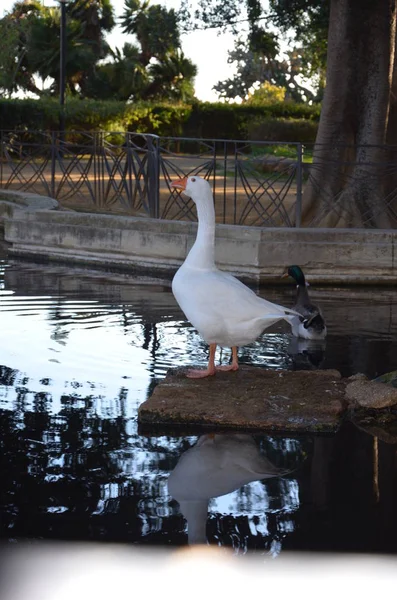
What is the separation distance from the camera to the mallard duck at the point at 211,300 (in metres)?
6.78

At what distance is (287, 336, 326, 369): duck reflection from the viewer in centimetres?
818

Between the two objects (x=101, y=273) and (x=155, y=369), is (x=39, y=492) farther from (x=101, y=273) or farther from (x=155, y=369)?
(x=101, y=273)

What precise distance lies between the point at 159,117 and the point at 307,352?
104 feet

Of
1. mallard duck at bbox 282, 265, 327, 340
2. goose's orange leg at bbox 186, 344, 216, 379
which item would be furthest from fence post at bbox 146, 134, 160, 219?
goose's orange leg at bbox 186, 344, 216, 379

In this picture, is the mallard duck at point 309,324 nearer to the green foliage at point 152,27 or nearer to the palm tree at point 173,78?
the green foliage at point 152,27

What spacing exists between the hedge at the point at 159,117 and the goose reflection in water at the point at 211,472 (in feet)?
93.4

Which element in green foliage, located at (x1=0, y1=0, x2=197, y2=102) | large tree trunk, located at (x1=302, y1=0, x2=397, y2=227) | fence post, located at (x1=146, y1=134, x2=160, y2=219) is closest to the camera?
fence post, located at (x1=146, y1=134, x2=160, y2=219)

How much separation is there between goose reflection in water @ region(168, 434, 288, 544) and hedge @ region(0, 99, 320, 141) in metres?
28.5

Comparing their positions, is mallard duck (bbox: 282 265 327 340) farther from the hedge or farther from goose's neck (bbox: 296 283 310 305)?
the hedge

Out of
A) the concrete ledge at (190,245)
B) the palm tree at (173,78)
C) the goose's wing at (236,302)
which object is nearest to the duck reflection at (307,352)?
the goose's wing at (236,302)

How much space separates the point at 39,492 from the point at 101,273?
299 inches

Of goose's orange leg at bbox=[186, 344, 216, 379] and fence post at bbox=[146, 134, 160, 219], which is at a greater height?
fence post at bbox=[146, 134, 160, 219]

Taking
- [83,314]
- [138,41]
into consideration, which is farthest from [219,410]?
[138,41]

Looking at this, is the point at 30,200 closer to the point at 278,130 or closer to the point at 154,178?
the point at 154,178
